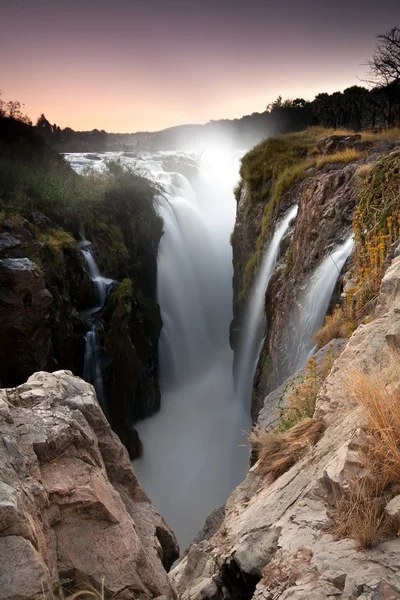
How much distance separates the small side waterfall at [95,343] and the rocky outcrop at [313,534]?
11180mm

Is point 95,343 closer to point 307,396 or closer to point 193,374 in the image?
point 193,374

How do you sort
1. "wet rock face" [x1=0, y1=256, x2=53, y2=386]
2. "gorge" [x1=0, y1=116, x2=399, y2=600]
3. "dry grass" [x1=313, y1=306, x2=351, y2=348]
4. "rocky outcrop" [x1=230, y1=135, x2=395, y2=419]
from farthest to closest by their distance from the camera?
"wet rock face" [x1=0, y1=256, x2=53, y2=386]
"rocky outcrop" [x1=230, y1=135, x2=395, y2=419]
"dry grass" [x1=313, y1=306, x2=351, y2=348]
"gorge" [x1=0, y1=116, x2=399, y2=600]

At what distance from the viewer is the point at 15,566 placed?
2426 mm

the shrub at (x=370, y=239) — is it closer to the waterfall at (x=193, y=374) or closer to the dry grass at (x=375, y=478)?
the dry grass at (x=375, y=478)

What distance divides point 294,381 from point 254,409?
20.3 ft

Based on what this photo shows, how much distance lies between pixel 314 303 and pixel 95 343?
30.7 ft

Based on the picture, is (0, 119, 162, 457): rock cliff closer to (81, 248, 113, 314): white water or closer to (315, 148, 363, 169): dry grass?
(81, 248, 113, 314): white water

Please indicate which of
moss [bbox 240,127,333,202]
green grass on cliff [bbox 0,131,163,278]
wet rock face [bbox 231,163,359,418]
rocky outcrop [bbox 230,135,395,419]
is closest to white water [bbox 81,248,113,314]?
green grass on cliff [bbox 0,131,163,278]

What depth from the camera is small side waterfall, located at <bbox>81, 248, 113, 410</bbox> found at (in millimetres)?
14953

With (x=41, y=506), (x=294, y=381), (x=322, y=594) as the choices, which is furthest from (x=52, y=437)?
(x=294, y=381)

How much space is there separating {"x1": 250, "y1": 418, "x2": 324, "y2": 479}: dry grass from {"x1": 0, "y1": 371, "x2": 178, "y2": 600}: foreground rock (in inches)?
Answer: 50.2

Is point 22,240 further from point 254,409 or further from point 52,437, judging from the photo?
point 52,437

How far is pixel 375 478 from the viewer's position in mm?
2230

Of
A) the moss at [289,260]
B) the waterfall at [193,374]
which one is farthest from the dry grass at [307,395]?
the moss at [289,260]
